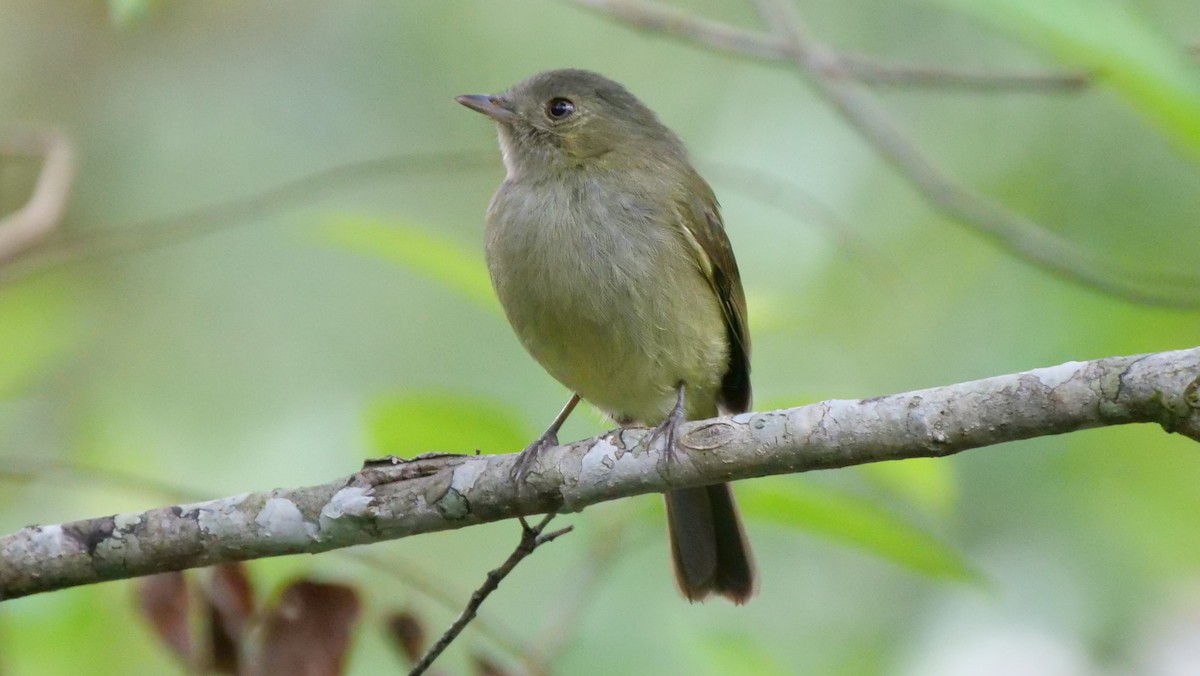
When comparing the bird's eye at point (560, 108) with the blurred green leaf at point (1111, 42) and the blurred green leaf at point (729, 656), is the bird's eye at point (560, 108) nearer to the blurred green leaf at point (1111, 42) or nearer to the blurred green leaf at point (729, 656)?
the blurred green leaf at point (729, 656)

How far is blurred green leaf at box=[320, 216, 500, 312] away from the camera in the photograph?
12.5 feet

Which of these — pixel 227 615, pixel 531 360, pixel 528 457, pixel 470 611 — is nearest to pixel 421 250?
pixel 528 457

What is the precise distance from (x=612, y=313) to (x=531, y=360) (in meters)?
3.02

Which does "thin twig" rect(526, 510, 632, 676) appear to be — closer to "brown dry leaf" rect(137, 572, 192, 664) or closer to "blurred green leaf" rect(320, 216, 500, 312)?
"blurred green leaf" rect(320, 216, 500, 312)

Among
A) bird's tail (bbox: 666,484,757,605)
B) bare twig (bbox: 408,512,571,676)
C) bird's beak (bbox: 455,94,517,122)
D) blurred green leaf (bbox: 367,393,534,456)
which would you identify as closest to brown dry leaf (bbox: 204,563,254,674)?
bare twig (bbox: 408,512,571,676)

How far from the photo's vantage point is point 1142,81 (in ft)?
8.77

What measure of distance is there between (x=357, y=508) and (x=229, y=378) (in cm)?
416

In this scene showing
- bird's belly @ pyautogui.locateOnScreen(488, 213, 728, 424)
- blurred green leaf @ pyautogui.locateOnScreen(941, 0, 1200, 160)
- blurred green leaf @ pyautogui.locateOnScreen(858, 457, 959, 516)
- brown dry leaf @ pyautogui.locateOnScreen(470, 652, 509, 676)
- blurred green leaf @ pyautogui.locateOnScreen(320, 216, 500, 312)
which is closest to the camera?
blurred green leaf @ pyautogui.locateOnScreen(941, 0, 1200, 160)

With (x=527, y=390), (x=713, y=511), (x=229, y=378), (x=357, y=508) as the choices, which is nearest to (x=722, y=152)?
(x=527, y=390)

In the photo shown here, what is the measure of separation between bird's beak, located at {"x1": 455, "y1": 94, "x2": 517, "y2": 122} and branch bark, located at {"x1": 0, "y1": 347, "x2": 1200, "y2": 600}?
169 cm

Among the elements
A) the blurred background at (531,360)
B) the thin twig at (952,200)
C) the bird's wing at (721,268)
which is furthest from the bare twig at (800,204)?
the bird's wing at (721,268)

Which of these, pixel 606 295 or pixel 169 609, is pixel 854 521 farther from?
pixel 169 609

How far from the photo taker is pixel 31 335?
15.2ft

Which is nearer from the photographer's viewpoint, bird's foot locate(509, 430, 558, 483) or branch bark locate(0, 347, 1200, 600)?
branch bark locate(0, 347, 1200, 600)
